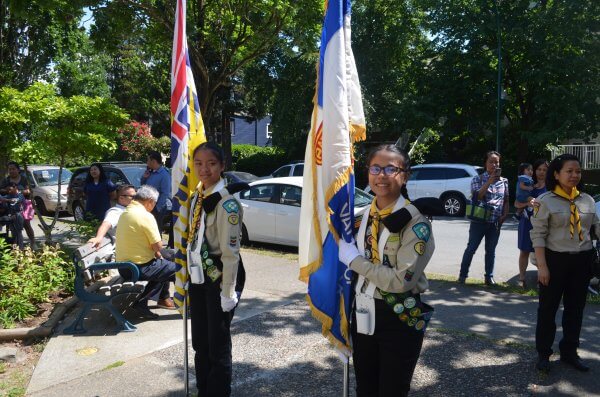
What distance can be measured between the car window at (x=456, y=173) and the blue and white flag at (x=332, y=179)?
48.4 ft

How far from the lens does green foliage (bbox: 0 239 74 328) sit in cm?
600

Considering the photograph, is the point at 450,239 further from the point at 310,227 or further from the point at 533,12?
the point at 533,12

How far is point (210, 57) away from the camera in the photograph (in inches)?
861

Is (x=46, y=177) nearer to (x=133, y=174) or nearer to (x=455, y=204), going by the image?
(x=133, y=174)

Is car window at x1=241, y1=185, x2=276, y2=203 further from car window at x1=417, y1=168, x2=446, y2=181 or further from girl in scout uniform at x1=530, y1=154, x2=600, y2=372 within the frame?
car window at x1=417, y1=168, x2=446, y2=181

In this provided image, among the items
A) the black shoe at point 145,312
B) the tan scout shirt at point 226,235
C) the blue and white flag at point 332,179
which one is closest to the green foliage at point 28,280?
the black shoe at point 145,312

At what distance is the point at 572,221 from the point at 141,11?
12.3 meters

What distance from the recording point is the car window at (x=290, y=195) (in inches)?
420

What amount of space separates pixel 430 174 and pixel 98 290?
44.4ft

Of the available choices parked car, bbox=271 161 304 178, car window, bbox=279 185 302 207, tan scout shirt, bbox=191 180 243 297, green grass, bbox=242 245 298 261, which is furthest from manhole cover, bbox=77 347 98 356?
parked car, bbox=271 161 304 178

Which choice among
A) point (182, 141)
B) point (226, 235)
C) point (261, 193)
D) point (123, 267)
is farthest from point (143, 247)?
point (261, 193)

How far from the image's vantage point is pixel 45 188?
1755 cm

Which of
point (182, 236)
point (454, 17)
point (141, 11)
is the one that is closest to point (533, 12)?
point (454, 17)

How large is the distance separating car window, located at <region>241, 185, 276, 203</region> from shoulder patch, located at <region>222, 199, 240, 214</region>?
7272 millimetres
